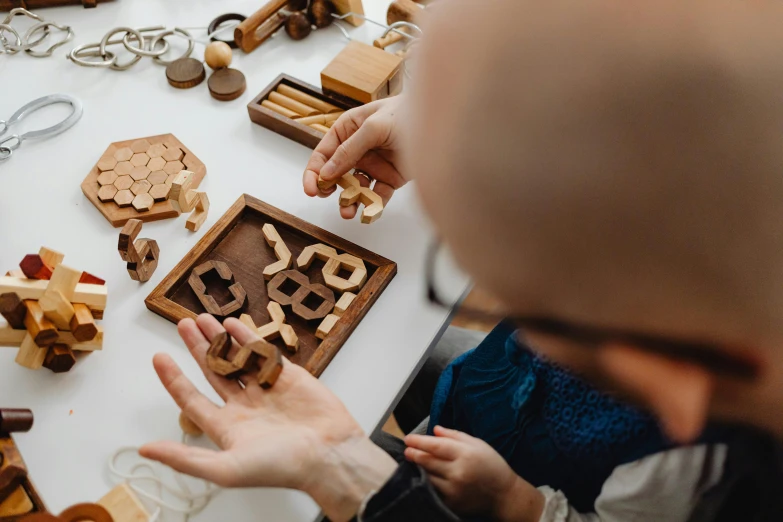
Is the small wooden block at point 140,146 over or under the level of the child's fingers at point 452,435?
over

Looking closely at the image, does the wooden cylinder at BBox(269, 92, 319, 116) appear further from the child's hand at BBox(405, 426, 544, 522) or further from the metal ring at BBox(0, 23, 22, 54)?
the child's hand at BBox(405, 426, 544, 522)

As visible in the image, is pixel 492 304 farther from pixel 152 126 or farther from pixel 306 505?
pixel 152 126

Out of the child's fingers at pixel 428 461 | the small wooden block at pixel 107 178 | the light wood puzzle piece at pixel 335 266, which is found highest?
the light wood puzzle piece at pixel 335 266

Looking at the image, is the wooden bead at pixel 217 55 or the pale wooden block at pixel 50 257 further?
the wooden bead at pixel 217 55

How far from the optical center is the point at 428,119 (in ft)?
1.38

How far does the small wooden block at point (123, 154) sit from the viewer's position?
1121 mm

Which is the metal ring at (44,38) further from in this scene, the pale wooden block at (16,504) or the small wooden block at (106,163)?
the pale wooden block at (16,504)

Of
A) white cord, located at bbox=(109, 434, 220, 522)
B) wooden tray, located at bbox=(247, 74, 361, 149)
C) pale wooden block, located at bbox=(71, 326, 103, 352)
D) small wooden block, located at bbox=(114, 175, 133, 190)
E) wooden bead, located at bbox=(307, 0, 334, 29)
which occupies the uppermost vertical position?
wooden bead, located at bbox=(307, 0, 334, 29)

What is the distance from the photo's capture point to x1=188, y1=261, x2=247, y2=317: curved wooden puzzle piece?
938mm

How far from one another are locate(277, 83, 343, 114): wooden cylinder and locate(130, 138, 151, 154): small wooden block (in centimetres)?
28

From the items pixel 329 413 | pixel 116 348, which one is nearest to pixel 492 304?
pixel 329 413

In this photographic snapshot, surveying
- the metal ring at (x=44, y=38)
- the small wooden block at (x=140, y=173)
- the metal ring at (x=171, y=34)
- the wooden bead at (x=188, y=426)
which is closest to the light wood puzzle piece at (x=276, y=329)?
the wooden bead at (x=188, y=426)

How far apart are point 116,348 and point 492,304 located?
0.65 metres

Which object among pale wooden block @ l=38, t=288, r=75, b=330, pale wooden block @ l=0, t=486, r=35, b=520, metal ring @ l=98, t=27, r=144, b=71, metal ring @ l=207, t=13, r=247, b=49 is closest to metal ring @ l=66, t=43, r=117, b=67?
metal ring @ l=98, t=27, r=144, b=71
